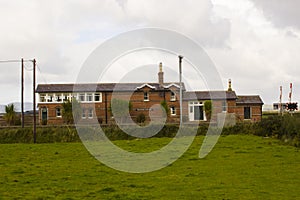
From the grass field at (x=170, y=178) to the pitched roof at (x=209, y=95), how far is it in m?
39.5

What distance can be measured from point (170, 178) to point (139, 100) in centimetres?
5029

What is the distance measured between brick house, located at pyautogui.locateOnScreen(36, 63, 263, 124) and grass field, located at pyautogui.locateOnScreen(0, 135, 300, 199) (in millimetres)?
39303

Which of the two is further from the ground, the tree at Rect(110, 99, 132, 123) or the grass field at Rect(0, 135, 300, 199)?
the tree at Rect(110, 99, 132, 123)

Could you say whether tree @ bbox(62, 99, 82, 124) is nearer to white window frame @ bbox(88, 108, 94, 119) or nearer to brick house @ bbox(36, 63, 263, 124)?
brick house @ bbox(36, 63, 263, 124)

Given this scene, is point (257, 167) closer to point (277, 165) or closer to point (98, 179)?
point (277, 165)

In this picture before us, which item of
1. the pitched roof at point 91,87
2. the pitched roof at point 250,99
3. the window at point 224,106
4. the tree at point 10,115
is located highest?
the pitched roof at point 91,87

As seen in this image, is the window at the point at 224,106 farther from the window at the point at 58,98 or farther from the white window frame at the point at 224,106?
the window at the point at 58,98

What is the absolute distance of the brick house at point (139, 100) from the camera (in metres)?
67.8

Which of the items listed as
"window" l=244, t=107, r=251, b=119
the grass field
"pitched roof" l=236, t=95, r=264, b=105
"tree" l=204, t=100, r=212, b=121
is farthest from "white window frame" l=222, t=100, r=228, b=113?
the grass field

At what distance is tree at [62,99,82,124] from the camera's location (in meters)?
61.4

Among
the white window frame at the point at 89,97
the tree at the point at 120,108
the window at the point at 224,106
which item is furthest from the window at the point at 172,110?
the white window frame at the point at 89,97

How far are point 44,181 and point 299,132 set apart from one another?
17835mm

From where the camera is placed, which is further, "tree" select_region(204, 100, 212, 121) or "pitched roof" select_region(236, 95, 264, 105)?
"pitched roof" select_region(236, 95, 264, 105)

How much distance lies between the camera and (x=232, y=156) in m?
25.8
